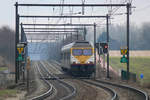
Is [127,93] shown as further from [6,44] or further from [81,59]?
[6,44]

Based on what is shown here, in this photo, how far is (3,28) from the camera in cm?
4850

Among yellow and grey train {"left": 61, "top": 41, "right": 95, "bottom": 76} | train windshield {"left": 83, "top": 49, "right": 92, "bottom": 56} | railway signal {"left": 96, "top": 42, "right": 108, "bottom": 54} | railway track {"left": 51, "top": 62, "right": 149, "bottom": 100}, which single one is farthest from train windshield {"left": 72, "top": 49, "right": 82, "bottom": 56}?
railway track {"left": 51, "top": 62, "right": 149, "bottom": 100}

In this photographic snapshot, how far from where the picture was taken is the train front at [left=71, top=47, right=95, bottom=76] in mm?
35250

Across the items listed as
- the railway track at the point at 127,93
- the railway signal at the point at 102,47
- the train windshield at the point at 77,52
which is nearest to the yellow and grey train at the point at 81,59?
the train windshield at the point at 77,52

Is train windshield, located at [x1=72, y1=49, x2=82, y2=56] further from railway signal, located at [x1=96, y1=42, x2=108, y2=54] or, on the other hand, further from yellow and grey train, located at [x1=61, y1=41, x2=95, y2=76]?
railway signal, located at [x1=96, y1=42, x2=108, y2=54]

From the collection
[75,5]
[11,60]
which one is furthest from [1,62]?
[75,5]

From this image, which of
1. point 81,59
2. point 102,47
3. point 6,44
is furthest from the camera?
point 6,44

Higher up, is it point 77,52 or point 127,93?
point 77,52

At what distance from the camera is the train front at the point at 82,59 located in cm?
3525

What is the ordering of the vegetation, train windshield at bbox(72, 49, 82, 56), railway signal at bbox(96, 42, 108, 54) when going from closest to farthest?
railway signal at bbox(96, 42, 108, 54) < train windshield at bbox(72, 49, 82, 56) < the vegetation

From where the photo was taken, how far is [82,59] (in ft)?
116

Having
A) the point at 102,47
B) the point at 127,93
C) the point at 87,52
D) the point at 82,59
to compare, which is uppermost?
the point at 102,47

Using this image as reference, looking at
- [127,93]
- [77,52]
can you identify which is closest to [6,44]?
[77,52]

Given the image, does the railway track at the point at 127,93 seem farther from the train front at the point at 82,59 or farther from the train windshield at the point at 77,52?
the train windshield at the point at 77,52
